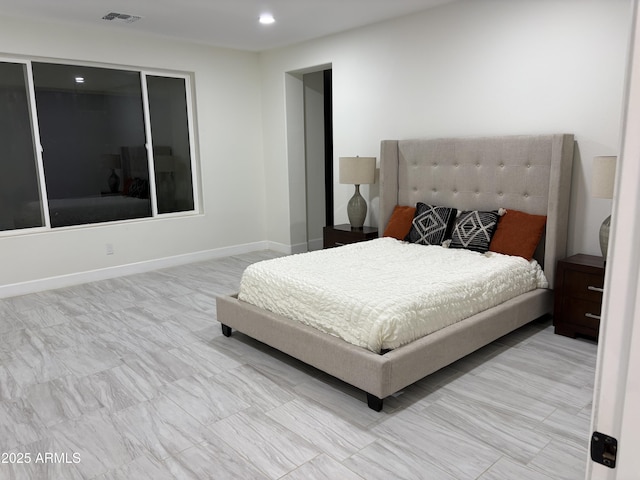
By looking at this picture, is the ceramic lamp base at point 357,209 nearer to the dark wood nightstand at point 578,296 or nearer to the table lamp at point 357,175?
the table lamp at point 357,175

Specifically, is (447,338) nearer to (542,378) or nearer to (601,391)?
(542,378)

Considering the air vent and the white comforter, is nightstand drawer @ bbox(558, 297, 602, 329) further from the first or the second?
the air vent

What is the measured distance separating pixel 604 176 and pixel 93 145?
4.94 meters

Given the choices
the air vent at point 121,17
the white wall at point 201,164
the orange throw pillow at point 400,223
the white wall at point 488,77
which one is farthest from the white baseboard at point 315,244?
the air vent at point 121,17

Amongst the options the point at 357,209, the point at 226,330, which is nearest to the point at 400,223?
the point at 357,209

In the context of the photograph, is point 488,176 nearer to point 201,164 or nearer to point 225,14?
point 225,14

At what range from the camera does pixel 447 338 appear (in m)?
2.73

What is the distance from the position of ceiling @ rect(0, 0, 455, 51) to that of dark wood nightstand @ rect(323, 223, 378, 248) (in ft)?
6.97

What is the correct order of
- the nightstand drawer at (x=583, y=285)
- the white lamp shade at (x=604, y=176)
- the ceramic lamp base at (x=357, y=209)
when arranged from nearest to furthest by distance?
the white lamp shade at (x=604, y=176) → the nightstand drawer at (x=583, y=285) → the ceramic lamp base at (x=357, y=209)

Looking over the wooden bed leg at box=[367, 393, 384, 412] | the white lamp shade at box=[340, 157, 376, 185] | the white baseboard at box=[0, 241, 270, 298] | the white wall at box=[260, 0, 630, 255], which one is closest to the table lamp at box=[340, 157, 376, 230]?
the white lamp shade at box=[340, 157, 376, 185]

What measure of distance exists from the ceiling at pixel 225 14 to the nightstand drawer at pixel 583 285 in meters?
2.61

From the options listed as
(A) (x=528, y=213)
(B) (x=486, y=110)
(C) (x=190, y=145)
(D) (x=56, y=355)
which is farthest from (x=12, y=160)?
(A) (x=528, y=213)

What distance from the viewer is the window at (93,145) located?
4719 mm

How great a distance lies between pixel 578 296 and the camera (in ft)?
10.9
